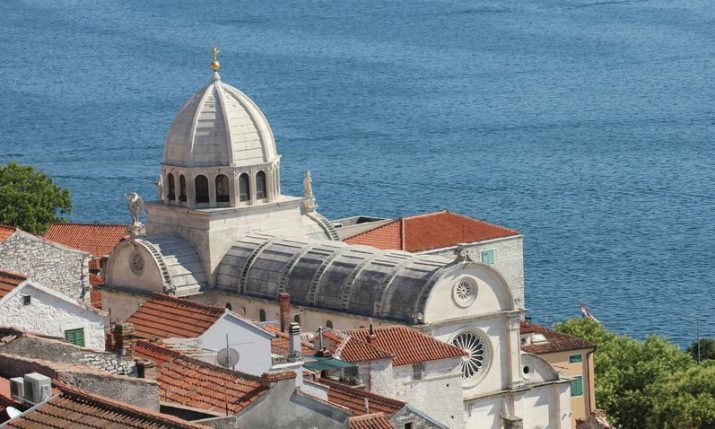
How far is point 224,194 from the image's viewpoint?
2717 inches

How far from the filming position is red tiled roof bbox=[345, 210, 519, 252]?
269 feet

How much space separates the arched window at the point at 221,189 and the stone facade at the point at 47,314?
80.0 ft

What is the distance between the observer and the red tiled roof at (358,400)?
139 ft

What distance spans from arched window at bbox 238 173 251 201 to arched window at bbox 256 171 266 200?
1.06ft

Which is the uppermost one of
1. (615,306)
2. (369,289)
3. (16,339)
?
(16,339)

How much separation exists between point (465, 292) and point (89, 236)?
92.3 feet

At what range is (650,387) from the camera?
67438 millimetres

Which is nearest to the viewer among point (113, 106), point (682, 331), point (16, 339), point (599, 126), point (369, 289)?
point (16, 339)

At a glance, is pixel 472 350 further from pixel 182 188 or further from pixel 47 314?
pixel 47 314

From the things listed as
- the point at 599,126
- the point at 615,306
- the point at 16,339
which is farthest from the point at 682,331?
the point at 599,126

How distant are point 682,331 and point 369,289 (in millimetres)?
40571

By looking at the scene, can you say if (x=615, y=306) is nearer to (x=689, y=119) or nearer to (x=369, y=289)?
(x=369, y=289)

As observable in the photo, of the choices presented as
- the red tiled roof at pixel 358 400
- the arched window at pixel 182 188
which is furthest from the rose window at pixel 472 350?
the red tiled roof at pixel 358 400

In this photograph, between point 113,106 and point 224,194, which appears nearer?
point 224,194
